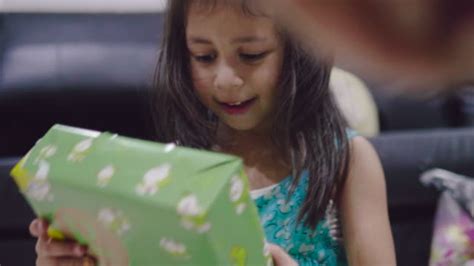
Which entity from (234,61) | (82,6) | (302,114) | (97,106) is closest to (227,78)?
(234,61)

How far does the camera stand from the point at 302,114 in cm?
85

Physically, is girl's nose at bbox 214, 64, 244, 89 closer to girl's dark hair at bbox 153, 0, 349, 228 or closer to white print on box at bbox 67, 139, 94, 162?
girl's dark hair at bbox 153, 0, 349, 228

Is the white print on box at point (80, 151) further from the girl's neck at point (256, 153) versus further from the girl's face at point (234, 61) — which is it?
the girl's neck at point (256, 153)

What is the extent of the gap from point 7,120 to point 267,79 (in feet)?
2.60

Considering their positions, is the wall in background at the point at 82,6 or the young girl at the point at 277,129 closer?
the young girl at the point at 277,129

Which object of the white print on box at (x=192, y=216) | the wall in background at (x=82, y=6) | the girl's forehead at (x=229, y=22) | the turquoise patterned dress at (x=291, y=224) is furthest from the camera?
the wall in background at (x=82, y=6)

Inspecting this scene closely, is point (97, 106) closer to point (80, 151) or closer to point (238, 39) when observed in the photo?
point (238, 39)

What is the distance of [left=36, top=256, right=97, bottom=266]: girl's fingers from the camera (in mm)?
579

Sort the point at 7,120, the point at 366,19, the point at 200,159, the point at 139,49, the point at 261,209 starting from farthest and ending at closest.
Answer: the point at 139,49 → the point at 7,120 → the point at 261,209 → the point at 200,159 → the point at 366,19

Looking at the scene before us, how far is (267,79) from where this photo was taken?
79 centimetres

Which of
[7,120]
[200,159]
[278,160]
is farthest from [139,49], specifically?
[200,159]

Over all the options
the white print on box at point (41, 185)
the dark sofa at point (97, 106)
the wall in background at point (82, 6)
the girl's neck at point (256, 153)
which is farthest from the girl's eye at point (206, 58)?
the wall in background at point (82, 6)

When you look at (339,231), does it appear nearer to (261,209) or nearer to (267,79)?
(261,209)

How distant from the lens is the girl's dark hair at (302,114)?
83 cm
